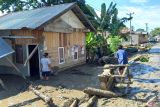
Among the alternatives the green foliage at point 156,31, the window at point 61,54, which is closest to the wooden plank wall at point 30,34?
the window at point 61,54

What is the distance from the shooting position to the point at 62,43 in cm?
1873

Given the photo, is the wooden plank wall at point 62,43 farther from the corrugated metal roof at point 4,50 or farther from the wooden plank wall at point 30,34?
the corrugated metal roof at point 4,50

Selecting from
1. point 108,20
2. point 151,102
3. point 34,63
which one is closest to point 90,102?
point 151,102

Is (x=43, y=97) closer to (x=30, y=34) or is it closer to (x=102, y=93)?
(x=102, y=93)

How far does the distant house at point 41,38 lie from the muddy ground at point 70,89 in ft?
3.71

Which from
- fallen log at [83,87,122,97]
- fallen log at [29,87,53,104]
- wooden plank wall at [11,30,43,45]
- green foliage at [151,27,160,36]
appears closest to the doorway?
wooden plank wall at [11,30,43,45]

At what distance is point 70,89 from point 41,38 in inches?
173

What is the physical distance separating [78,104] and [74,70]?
318 inches

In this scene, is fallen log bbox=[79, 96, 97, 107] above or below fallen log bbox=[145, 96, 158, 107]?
below

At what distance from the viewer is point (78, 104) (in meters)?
11.0

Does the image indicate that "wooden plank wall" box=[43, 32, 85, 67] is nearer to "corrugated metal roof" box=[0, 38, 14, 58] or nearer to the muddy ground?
the muddy ground

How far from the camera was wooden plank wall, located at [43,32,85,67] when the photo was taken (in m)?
17.2

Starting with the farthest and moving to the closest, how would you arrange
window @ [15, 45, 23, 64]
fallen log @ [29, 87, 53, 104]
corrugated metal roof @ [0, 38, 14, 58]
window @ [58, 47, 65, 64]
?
window @ [58, 47, 65, 64]
window @ [15, 45, 23, 64]
corrugated metal roof @ [0, 38, 14, 58]
fallen log @ [29, 87, 53, 104]

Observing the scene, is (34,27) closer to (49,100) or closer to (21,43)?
(21,43)
